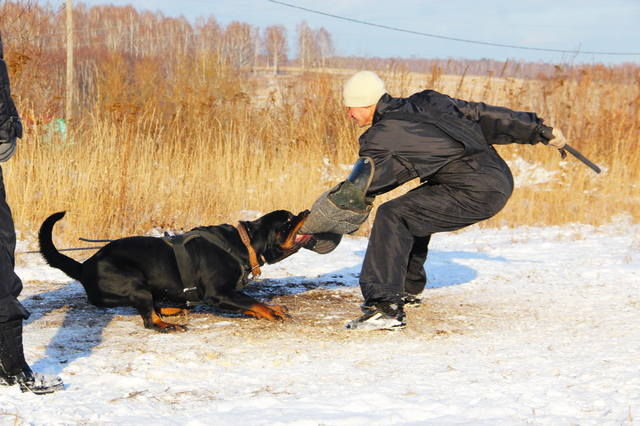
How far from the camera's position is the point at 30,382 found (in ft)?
9.93

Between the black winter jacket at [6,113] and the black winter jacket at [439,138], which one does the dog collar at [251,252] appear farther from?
the black winter jacket at [6,113]

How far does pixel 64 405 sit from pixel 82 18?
6447cm

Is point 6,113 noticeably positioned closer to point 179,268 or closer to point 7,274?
point 7,274

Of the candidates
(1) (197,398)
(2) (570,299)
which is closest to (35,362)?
(1) (197,398)

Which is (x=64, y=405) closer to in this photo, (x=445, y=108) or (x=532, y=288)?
(x=445, y=108)

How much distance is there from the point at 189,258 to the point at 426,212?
5.13ft

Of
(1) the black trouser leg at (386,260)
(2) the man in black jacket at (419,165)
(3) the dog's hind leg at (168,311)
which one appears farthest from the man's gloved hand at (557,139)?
(3) the dog's hind leg at (168,311)

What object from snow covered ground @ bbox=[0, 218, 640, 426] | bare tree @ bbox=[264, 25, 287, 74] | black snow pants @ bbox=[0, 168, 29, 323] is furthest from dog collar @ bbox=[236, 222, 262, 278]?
bare tree @ bbox=[264, 25, 287, 74]

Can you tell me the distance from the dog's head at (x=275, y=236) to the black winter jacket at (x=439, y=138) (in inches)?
33.5

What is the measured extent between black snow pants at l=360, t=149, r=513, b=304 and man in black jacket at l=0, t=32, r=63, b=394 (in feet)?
6.57

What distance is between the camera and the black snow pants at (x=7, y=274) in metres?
2.83

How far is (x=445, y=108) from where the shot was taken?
4125mm

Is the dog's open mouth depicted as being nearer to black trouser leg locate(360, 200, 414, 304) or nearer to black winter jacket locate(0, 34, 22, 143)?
black trouser leg locate(360, 200, 414, 304)

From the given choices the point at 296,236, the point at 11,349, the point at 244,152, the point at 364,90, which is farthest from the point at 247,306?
the point at 244,152
